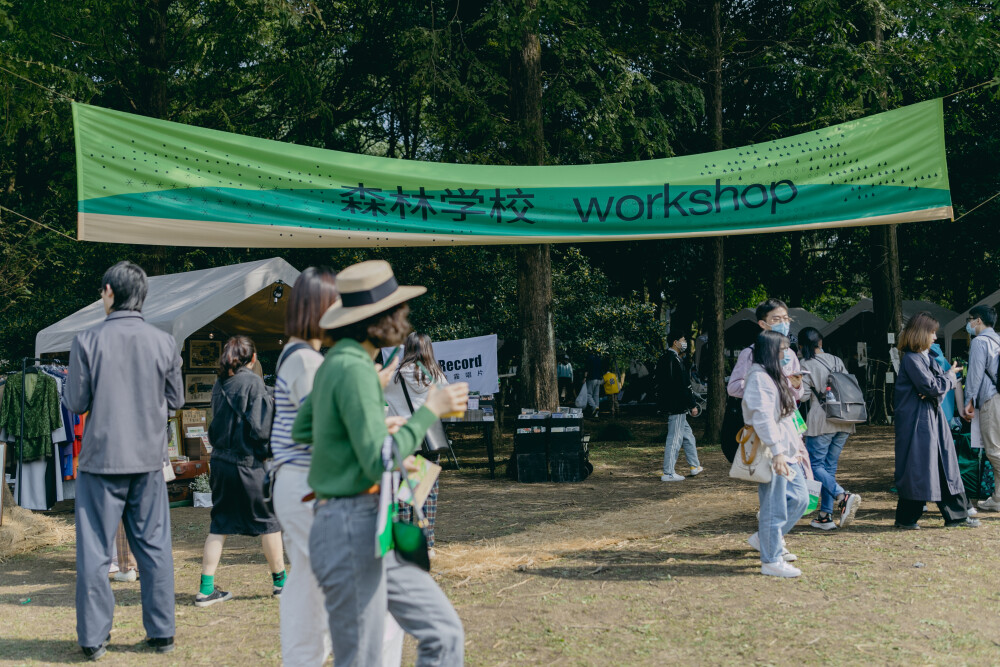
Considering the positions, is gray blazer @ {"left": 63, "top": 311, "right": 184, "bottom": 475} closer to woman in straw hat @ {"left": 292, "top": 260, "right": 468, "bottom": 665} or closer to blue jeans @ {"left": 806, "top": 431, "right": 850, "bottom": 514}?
woman in straw hat @ {"left": 292, "top": 260, "right": 468, "bottom": 665}

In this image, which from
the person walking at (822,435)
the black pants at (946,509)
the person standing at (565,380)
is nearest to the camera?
the black pants at (946,509)

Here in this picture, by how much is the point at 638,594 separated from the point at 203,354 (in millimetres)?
8003

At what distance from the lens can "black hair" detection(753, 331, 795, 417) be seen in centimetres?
596

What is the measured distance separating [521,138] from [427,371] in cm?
598

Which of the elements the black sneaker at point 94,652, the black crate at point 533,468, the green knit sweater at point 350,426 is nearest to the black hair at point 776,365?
the green knit sweater at point 350,426

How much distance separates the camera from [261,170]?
6.27 metres

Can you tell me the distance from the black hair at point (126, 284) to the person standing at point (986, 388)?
7.27 metres

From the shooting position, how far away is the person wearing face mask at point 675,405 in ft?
35.4

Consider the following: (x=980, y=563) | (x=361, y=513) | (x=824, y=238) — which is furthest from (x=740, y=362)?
(x=824, y=238)

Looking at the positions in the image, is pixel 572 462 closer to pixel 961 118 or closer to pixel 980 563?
pixel 980 563

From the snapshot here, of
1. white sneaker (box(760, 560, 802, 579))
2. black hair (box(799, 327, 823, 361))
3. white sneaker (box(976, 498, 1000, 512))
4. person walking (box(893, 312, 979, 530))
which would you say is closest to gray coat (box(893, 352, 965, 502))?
person walking (box(893, 312, 979, 530))

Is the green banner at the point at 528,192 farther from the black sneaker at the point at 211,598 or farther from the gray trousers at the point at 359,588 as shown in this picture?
the gray trousers at the point at 359,588

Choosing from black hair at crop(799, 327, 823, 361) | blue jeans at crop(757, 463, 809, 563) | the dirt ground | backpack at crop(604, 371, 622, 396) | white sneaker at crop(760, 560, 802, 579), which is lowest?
the dirt ground

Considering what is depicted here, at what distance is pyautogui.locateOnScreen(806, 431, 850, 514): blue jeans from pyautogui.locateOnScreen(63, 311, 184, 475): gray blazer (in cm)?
549
